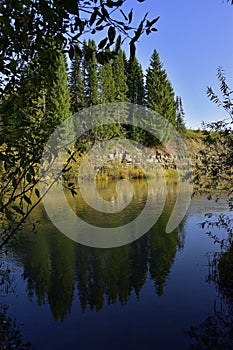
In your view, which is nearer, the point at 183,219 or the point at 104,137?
the point at 183,219

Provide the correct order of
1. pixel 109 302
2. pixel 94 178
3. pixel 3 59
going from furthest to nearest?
pixel 94 178 → pixel 109 302 → pixel 3 59

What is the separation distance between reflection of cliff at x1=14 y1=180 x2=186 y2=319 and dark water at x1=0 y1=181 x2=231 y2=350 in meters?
0.02

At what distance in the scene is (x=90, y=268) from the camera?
32.1ft

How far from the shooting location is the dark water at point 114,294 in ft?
20.5

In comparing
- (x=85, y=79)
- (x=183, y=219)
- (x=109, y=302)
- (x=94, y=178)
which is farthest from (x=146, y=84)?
(x=109, y=302)

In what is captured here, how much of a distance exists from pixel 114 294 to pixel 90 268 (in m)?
1.90

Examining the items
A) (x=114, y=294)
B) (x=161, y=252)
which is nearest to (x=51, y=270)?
(x=114, y=294)

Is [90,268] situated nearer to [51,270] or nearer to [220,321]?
[51,270]

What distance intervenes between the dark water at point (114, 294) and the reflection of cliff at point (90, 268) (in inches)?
0.9

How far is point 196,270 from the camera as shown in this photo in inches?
373

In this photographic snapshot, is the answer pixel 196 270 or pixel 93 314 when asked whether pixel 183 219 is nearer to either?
pixel 196 270

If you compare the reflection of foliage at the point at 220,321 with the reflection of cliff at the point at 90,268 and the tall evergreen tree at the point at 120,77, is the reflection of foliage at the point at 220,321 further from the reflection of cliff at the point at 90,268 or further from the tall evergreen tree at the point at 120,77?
the tall evergreen tree at the point at 120,77

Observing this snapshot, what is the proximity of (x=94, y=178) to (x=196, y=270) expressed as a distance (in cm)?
3083

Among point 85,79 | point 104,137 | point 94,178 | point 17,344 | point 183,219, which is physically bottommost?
point 17,344
